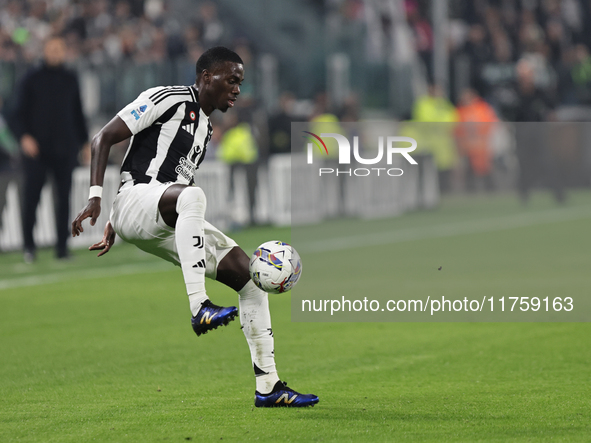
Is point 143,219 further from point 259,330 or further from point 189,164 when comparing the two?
point 259,330

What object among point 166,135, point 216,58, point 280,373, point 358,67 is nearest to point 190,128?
point 166,135

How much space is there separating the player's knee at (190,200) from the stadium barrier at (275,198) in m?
7.56

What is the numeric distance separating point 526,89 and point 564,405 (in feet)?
54.9

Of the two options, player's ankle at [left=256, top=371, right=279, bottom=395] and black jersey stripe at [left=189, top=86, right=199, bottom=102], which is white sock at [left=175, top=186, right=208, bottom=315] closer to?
black jersey stripe at [left=189, top=86, right=199, bottom=102]

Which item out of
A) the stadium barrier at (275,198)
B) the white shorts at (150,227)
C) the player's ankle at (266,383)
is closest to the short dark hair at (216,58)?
the white shorts at (150,227)

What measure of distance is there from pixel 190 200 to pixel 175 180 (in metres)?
0.46

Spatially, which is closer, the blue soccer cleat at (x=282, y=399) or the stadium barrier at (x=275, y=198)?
the blue soccer cleat at (x=282, y=399)

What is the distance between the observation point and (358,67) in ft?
76.6

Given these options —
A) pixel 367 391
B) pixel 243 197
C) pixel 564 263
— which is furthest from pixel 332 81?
pixel 367 391

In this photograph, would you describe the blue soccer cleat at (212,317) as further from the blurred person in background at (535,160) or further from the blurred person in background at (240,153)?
the blurred person in background at (240,153)

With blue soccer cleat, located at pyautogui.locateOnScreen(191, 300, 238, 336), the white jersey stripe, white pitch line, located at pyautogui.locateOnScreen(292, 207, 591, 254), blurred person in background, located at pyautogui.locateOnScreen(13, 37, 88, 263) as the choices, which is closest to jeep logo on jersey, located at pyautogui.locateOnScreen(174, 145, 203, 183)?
the white jersey stripe

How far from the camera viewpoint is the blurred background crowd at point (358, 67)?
51.4 ft

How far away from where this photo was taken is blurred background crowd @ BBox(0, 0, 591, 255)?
616 inches

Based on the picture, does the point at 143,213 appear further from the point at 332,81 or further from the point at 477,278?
the point at 332,81
